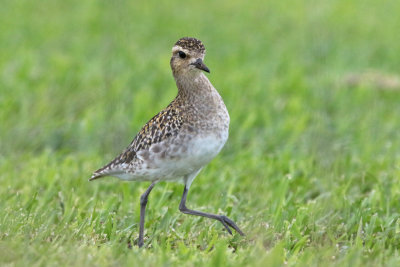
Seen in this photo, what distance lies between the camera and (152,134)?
5.73 metres

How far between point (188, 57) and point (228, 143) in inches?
128

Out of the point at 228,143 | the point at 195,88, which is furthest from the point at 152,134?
the point at 228,143

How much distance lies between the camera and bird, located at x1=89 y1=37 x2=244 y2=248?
543 cm

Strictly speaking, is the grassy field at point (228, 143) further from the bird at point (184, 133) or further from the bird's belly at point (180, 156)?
the bird's belly at point (180, 156)

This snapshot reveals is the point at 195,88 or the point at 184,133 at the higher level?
the point at 195,88

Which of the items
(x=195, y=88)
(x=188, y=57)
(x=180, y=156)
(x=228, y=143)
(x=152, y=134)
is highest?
(x=188, y=57)

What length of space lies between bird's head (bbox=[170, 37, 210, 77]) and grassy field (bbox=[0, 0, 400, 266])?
Answer: 65cm

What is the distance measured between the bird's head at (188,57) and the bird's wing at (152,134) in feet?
1.09

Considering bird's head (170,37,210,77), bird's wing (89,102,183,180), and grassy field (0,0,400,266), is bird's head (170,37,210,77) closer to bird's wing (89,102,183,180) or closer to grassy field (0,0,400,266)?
Answer: bird's wing (89,102,183,180)

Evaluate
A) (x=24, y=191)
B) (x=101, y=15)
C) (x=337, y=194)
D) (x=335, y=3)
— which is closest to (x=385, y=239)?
(x=337, y=194)

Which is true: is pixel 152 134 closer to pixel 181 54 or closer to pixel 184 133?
pixel 184 133

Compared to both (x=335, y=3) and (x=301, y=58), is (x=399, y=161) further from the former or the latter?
(x=335, y=3)

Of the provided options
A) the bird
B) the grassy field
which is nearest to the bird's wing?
the bird

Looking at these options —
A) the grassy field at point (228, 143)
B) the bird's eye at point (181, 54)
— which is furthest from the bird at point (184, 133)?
the grassy field at point (228, 143)
